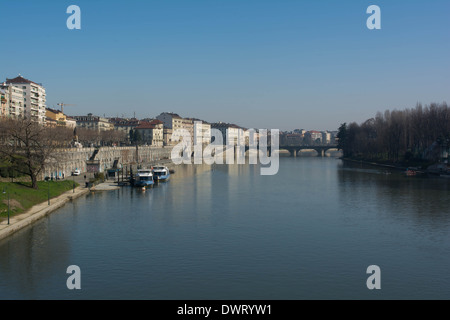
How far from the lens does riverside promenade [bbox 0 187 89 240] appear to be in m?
28.1

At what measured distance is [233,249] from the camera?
25547 mm

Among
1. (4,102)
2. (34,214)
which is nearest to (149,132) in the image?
(4,102)

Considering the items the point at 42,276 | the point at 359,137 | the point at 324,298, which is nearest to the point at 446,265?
the point at 324,298

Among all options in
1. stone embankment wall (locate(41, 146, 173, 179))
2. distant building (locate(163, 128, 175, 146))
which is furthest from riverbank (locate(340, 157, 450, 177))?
distant building (locate(163, 128, 175, 146))

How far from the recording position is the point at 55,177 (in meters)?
54.3

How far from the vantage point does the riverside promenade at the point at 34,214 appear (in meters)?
28.1

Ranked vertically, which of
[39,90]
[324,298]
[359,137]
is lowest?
[324,298]

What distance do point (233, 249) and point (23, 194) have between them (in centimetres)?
2063

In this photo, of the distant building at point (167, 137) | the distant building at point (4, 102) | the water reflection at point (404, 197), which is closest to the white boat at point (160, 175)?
the water reflection at point (404, 197)

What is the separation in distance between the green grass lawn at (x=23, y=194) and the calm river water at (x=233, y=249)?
2346 millimetres

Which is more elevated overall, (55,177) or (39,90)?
(39,90)

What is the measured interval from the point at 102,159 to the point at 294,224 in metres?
53.1

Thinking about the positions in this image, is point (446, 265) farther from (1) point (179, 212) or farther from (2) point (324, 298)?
(1) point (179, 212)

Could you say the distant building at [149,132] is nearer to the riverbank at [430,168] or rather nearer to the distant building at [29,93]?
the distant building at [29,93]
